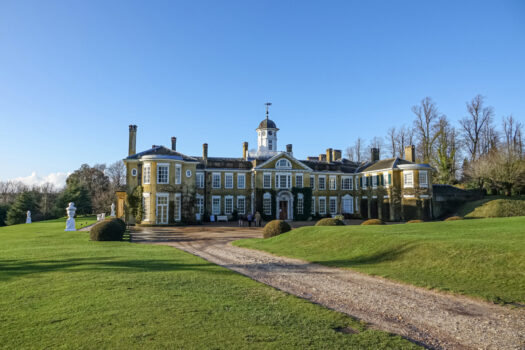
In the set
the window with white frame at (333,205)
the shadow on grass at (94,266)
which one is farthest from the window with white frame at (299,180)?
the shadow on grass at (94,266)

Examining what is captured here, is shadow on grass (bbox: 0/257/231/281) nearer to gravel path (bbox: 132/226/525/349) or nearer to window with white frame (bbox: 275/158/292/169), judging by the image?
gravel path (bbox: 132/226/525/349)

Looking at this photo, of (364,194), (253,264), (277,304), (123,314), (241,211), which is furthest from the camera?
(364,194)

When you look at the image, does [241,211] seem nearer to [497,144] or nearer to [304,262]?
[304,262]

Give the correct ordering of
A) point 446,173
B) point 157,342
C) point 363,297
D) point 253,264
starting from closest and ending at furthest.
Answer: point 157,342, point 363,297, point 253,264, point 446,173

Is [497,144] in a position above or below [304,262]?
above

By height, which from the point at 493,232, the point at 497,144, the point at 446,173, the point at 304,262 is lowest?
the point at 304,262

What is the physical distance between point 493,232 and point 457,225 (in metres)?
4.01

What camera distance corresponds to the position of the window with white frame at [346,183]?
45.8 meters

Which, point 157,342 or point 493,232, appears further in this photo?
point 493,232

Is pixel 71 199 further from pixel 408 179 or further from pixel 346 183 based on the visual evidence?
pixel 408 179

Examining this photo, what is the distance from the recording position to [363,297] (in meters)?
8.48

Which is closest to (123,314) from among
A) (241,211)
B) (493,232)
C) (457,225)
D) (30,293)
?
(30,293)

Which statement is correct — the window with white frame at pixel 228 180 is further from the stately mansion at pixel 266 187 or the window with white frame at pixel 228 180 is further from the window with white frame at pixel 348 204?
the window with white frame at pixel 348 204

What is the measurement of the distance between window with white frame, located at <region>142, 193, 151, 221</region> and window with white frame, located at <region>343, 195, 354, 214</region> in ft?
77.4
